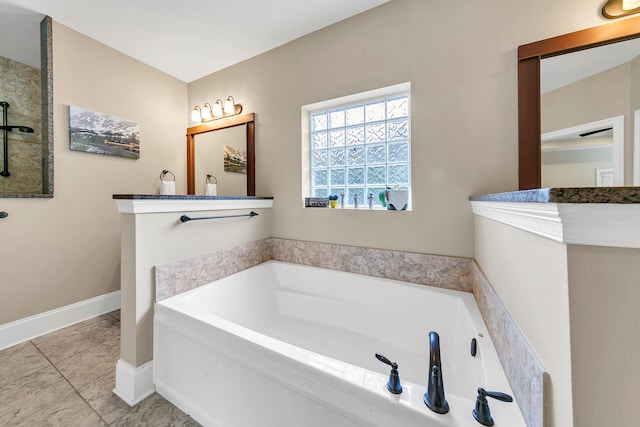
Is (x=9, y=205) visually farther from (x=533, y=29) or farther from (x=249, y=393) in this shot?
(x=533, y=29)

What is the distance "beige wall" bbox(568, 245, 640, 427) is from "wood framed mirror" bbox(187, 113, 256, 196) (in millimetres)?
2268

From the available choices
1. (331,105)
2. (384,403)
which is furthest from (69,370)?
(331,105)

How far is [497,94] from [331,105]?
1.17 m

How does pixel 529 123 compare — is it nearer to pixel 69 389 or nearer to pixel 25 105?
pixel 69 389

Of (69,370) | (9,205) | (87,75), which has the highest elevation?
(87,75)

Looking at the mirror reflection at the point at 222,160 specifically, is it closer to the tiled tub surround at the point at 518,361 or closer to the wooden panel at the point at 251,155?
the wooden panel at the point at 251,155

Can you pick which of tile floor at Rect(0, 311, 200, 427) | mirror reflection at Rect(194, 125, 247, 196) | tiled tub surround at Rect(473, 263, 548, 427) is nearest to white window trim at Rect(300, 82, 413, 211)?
mirror reflection at Rect(194, 125, 247, 196)

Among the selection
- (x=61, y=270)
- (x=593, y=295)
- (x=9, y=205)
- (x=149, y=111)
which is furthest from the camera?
(x=149, y=111)

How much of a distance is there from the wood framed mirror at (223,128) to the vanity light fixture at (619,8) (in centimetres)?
235

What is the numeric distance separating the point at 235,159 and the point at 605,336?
2.60 meters

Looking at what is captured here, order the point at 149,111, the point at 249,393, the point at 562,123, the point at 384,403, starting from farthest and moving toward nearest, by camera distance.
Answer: the point at 149,111 < the point at 562,123 < the point at 249,393 < the point at 384,403

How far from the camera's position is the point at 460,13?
5.05ft

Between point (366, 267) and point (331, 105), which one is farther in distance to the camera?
point (331, 105)

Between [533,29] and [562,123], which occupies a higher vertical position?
[533,29]
